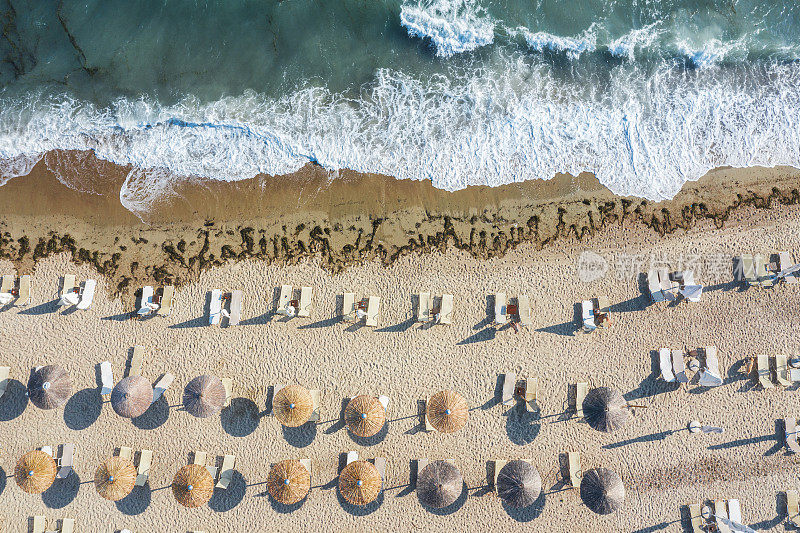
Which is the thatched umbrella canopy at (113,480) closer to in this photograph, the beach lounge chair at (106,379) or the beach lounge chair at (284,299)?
the beach lounge chair at (106,379)

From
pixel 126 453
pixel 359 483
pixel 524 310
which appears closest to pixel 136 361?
pixel 126 453

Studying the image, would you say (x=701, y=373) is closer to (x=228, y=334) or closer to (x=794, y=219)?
(x=794, y=219)

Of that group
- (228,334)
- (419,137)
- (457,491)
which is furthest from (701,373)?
(228,334)

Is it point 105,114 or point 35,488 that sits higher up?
point 105,114

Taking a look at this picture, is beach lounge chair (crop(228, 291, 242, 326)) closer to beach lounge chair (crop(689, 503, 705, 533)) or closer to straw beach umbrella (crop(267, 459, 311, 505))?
straw beach umbrella (crop(267, 459, 311, 505))

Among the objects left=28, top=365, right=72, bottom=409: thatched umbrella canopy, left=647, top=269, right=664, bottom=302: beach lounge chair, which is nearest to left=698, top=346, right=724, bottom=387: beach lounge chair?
left=647, top=269, right=664, bottom=302: beach lounge chair

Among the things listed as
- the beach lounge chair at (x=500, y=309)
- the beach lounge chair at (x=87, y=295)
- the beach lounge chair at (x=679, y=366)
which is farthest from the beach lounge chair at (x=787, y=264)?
the beach lounge chair at (x=87, y=295)
